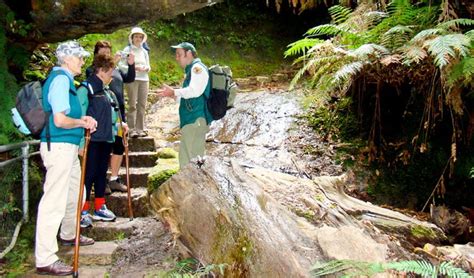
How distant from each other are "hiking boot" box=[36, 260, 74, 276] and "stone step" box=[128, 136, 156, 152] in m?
3.15

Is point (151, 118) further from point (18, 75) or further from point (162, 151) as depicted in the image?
point (18, 75)

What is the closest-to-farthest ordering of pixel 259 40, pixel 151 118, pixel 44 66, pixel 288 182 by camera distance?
pixel 288 182 < pixel 44 66 < pixel 151 118 < pixel 259 40

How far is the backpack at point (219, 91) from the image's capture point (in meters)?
4.93

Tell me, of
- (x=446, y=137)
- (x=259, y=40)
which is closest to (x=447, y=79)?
(x=446, y=137)

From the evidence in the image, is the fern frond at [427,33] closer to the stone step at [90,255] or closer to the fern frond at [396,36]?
the fern frond at [396,36]

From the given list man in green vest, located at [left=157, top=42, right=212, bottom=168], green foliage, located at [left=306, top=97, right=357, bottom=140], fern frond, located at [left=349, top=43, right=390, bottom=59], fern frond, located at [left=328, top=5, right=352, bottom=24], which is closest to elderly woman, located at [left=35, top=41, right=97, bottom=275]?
man in green vest, located at [left=157, top=42, right=212, bottom=168]

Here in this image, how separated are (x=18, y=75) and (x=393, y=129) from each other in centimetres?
590

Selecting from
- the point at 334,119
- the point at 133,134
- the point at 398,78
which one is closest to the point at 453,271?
the point at 398,78

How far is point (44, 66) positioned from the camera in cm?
729

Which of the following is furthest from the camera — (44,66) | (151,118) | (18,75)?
(151,118)

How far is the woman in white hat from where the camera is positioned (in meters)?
6.69

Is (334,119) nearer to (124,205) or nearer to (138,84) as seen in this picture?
(138,84)

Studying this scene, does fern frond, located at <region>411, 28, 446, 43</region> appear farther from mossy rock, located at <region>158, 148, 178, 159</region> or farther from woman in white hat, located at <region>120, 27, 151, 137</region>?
woman in white hat, located at <region>120, 27, 151, 137</region>

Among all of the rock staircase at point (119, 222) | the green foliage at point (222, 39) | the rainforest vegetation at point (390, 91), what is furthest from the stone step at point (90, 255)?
the green foliage at point (222, 39)
